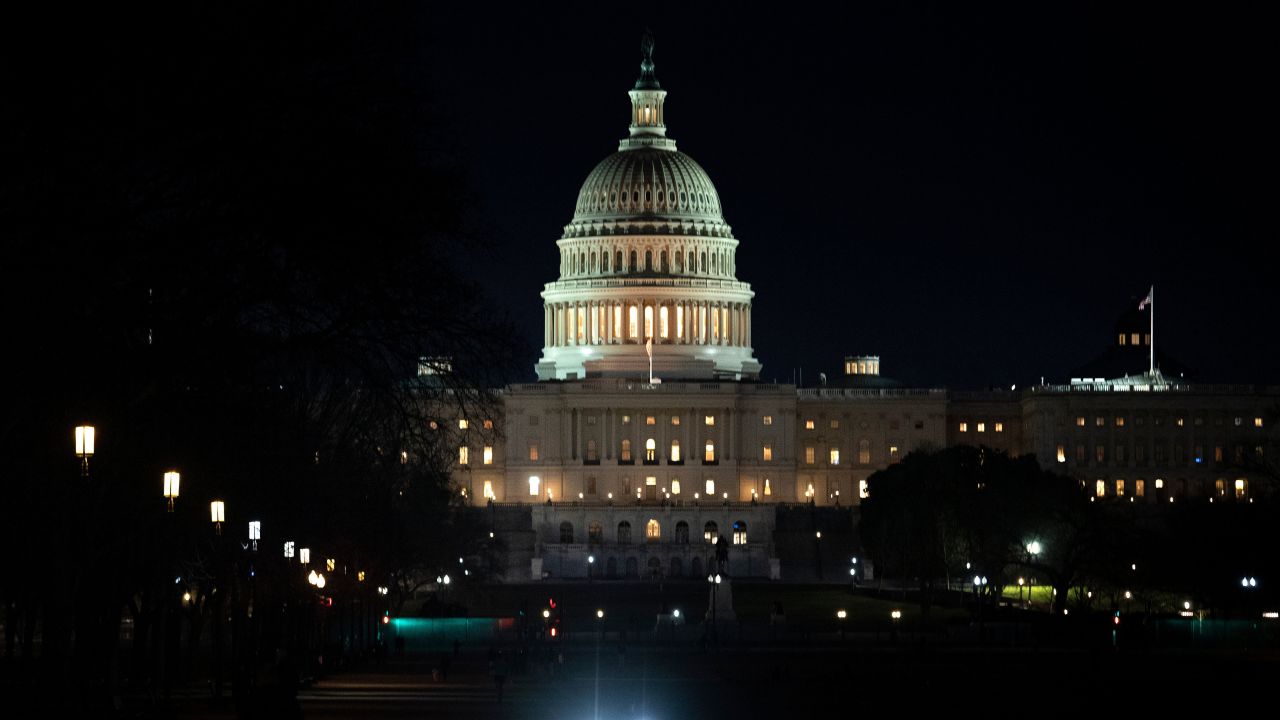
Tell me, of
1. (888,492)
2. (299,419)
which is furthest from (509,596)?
(299,419)

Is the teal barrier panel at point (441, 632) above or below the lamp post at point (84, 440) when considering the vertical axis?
below

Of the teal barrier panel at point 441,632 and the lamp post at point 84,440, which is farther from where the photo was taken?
the teal barrier panel at point 441,632

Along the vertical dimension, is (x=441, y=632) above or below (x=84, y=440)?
below

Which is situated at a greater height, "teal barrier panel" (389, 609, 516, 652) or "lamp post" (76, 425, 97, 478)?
"lamp post" (76, 425, 97, 478)

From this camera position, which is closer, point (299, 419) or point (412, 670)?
point (299, 419)

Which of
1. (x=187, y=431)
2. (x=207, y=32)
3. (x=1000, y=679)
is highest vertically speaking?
(x=207, y=32)

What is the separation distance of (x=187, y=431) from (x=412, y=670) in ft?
119

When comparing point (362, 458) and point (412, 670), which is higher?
point (362, 458)

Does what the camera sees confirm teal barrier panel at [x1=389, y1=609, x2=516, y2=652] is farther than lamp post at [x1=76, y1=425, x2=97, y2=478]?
Yes

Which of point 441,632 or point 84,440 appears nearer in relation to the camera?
point 84,440

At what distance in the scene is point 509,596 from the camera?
14812 cm

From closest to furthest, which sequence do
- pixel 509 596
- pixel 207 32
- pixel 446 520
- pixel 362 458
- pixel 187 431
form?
pixel 207 32 → pixel 187 431 → pixel 362 458 → pixel 446 520 → pixel 509 596

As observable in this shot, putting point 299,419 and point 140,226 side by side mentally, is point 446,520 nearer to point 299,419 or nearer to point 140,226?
point 299,419

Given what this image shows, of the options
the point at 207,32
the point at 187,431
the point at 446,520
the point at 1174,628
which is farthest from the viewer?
the point at 446,520
